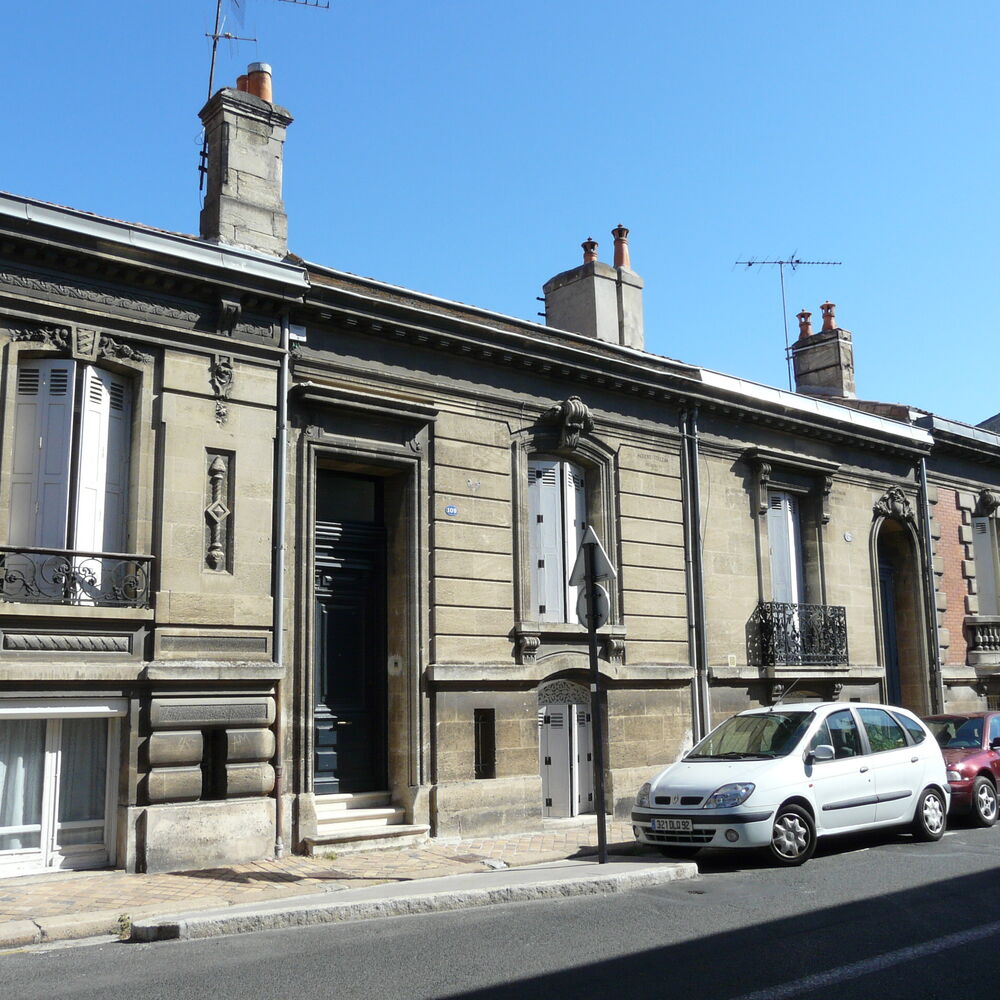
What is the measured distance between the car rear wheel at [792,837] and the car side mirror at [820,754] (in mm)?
533

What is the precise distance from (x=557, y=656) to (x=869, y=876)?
206 inches

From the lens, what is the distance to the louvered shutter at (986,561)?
2166cm

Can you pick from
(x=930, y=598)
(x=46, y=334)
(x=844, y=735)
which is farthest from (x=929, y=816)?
(x=46, y=334)

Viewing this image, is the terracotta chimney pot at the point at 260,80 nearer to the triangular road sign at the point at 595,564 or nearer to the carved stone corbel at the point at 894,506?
the triangular road sign at the point at 595,564

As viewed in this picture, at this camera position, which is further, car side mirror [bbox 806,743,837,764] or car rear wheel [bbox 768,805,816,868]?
car side mirror [bbox 806,743,837,764]

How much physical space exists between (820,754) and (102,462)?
758 cm

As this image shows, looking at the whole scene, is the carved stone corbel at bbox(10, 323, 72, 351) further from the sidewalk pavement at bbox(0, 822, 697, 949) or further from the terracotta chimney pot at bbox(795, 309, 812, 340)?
the terracotta chimney pot at bbox(795, 309, 812, 340)

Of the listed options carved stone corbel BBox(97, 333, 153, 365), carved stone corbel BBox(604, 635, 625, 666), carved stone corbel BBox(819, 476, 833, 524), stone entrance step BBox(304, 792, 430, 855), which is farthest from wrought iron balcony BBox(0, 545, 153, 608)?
carved stone corbel BBox(819, 476, 833, 524)

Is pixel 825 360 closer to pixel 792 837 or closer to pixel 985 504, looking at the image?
pixel 985 504

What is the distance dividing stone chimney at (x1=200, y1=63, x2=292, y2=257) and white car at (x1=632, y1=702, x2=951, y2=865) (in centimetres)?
728

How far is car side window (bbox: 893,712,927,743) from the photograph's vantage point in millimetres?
11992

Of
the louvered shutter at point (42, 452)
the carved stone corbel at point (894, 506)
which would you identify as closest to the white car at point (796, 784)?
the louvered shutter at point (42, 452)

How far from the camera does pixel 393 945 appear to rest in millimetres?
7086

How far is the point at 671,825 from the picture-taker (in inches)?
407
